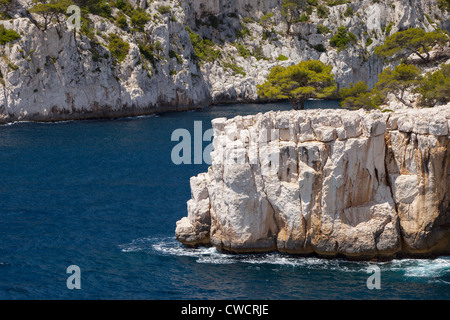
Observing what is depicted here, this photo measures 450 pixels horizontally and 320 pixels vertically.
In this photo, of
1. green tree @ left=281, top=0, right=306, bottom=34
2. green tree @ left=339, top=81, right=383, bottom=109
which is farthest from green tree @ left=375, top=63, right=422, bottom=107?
green tree @ left=281, top=0, right=306, bottom=34

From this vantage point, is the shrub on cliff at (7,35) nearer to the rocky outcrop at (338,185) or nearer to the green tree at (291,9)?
the rocky outcrop at (338,185)

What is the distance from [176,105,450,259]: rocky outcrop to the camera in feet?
100

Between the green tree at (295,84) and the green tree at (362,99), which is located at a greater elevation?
the green tree at (295,84)

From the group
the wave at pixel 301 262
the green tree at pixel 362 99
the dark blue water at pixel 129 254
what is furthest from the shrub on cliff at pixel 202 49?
the wave at pixel 301 262

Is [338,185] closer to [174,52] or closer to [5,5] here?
[5,5]

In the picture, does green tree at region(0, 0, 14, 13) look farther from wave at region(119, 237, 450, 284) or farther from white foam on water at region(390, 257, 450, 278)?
white foam on water at region(390, 257, 450, 278)

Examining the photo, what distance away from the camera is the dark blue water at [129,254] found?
88.9ft

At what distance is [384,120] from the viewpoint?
3098 cm

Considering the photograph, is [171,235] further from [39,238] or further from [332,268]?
[332,268]

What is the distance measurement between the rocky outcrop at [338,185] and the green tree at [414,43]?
31.0 meters

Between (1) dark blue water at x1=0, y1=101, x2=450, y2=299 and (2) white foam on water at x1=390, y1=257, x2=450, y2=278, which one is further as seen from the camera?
(2) white foam on water at x1=390, y1=257, x2=450, y2=278

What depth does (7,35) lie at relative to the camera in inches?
3273

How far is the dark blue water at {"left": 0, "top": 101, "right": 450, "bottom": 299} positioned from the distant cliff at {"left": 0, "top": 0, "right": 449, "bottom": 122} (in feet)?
106

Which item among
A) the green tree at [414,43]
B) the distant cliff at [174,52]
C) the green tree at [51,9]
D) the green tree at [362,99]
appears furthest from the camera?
the distant cliff at [174,52]
